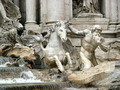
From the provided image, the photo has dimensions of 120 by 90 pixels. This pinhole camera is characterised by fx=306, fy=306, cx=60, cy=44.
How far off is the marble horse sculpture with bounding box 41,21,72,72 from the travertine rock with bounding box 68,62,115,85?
1.45 metres

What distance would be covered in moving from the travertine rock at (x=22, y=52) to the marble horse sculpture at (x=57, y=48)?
100 cm

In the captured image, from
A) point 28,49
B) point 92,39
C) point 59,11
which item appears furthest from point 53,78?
point 59,11

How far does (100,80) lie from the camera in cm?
790

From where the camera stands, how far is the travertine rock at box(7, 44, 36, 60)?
1089 centimetres

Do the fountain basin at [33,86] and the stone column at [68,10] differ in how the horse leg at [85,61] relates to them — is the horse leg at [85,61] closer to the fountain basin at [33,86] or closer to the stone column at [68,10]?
the fountain basin at [33,86]

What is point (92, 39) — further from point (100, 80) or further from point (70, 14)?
point (70, 14)

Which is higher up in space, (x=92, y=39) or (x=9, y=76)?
(x=92, y=39)

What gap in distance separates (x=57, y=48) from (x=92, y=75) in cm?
233

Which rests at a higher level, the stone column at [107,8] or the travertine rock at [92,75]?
the stone column at [107,8]

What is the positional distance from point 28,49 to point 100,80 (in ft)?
12.9

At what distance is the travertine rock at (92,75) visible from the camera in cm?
790

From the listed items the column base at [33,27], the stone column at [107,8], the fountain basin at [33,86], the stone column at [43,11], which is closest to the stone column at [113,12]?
the stone column at [107,8]

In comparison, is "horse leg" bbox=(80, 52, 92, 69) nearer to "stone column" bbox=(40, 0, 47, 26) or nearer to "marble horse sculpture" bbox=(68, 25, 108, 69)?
"marble horse sculpture" bbox=(68, 25, 108, 69)

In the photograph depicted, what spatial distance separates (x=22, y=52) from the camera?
11.1 m
